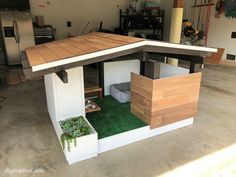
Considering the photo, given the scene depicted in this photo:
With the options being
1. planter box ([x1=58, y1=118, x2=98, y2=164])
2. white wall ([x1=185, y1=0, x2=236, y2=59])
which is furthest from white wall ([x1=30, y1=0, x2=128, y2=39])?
planter box ([x1=58, y1=118, x2=98, y2=164])

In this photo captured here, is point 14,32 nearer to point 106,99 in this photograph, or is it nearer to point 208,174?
point 106,99

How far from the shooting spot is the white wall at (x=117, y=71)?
3.93 m

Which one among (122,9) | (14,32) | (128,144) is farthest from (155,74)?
(122,9)

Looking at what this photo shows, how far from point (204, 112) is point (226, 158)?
1.29 meters

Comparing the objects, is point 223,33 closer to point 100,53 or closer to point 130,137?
point 130,137

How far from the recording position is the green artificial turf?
272 cm

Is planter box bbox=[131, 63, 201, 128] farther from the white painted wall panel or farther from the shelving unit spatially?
the shelving unit

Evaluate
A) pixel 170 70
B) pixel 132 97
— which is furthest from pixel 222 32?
pixel 132 97

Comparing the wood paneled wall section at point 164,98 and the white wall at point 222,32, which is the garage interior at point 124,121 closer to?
the white wall at point 222,32

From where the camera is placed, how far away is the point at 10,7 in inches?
250

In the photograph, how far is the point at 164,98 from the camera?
2732 mm

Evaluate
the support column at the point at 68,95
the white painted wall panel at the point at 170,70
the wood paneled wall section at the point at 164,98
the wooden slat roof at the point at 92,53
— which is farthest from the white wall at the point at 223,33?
the support column at the point at 68,95

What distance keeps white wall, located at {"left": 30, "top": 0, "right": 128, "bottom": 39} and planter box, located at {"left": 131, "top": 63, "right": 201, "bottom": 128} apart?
542 cm

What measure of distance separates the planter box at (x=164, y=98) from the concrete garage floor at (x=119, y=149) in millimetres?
268
